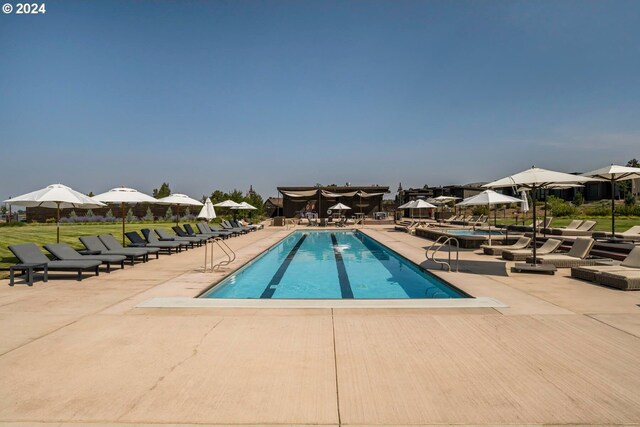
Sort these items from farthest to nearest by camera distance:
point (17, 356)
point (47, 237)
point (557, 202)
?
point (557, 202)
point (47, 237)
point (17, 356)

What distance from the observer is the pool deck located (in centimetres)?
279

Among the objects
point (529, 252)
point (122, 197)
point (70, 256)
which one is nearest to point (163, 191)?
point (122, 197)

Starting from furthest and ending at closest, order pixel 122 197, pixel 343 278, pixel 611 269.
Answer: pixel 122 197
pixel 343 278
pixel 611 269

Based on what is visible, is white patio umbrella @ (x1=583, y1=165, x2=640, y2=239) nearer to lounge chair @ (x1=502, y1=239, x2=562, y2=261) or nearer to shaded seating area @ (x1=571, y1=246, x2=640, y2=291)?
lounge chair @ (x1=502, y1=239, x2=562, y2=261)

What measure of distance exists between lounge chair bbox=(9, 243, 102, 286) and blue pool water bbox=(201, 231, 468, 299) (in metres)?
2.91

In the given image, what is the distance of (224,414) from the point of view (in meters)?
2.77

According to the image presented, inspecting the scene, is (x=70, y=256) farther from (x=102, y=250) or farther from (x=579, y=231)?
(x=579, y=231)

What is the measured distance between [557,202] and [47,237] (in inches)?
1379

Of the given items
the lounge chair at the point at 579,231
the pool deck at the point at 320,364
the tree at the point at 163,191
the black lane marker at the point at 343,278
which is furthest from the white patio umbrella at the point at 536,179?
the tree at the point at 163,191

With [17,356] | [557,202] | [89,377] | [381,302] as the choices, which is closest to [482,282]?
[381,302]

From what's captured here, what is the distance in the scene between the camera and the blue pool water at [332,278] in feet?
27.5

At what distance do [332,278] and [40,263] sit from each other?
659 cm

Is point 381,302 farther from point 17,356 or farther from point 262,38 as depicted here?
point 262,38

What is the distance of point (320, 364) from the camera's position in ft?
12.0
